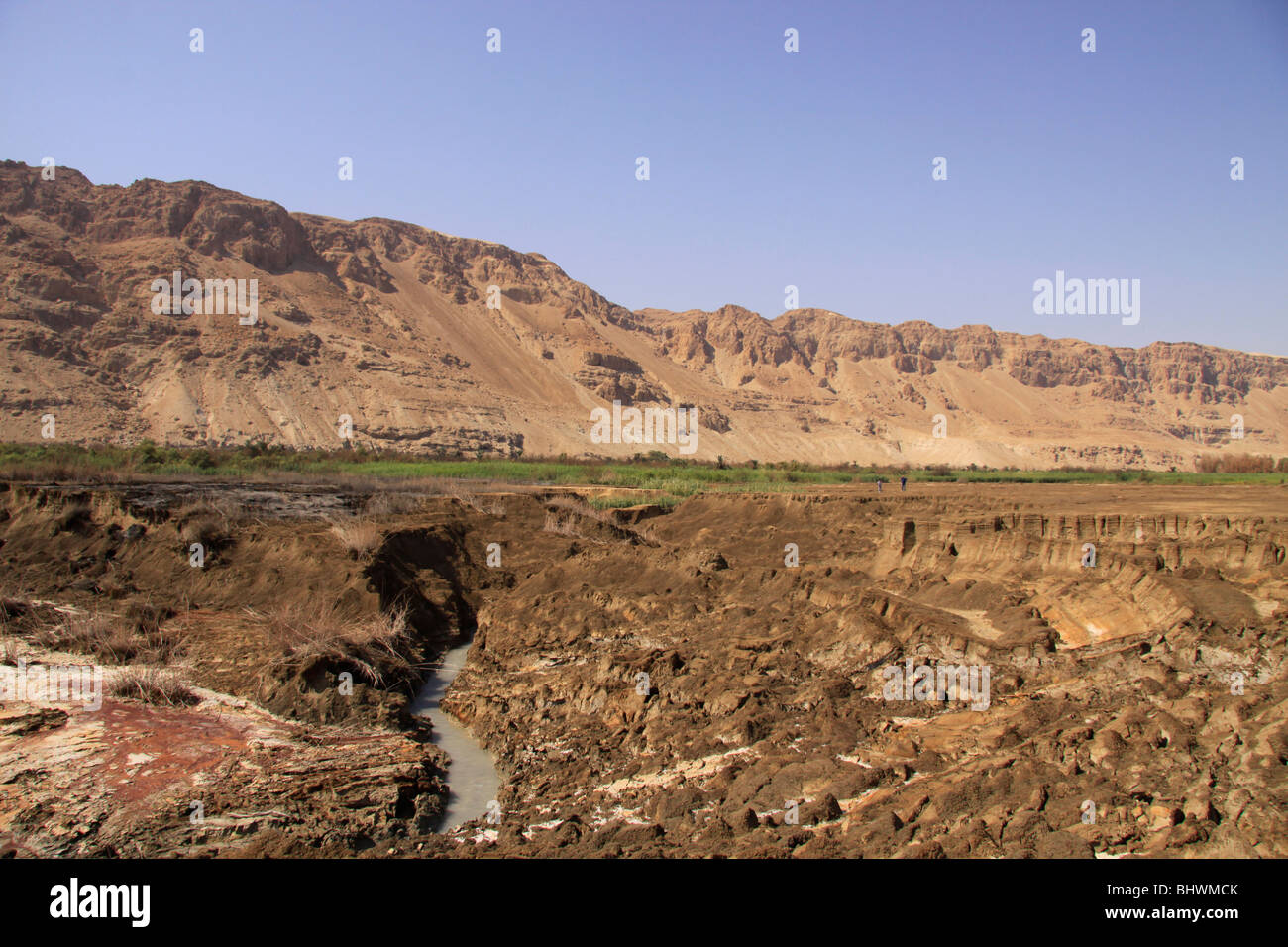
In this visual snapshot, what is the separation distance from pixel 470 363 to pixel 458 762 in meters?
80.1

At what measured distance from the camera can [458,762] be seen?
9031 mm

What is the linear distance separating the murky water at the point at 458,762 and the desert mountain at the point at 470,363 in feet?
182

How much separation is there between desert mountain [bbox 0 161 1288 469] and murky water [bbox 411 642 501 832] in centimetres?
5539

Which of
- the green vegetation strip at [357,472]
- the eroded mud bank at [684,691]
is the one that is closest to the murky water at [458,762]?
the eroded mud bank at [684,691]

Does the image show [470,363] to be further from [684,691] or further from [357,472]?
[684,691]

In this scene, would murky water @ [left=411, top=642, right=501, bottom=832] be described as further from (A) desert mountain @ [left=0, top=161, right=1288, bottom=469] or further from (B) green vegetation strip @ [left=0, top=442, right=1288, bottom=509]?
(A) desert mountain @ [left=0, top=161, right=1288, bottom=469]

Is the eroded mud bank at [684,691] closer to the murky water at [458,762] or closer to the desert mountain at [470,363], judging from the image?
the murky water at [458,762]

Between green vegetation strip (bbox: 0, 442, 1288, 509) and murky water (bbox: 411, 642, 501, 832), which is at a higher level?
green vegetation strip (bbox: 0, 442, 1288, 509)

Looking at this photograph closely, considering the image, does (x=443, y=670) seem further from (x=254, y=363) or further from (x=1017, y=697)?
(x=254, y=363)

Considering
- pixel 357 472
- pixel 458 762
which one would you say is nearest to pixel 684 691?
pixel 458 762

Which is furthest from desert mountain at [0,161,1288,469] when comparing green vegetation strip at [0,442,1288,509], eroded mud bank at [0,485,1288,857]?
eroded mud bank at [0,485,1288,857]

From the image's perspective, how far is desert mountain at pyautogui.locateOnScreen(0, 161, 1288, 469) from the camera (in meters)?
64.2

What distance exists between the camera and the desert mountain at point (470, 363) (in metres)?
64.2
